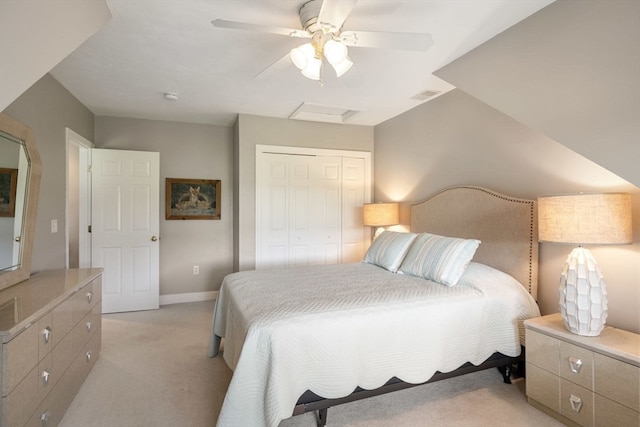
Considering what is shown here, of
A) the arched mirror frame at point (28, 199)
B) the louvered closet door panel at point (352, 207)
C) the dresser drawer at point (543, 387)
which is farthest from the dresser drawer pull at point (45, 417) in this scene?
the louvered closet door panel at point (352, 207)

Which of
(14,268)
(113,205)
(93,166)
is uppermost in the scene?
(93,166)

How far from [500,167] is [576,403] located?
170cm

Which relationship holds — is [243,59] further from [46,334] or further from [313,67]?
[46,334]

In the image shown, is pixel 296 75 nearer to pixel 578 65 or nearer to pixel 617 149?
pixel 578 65

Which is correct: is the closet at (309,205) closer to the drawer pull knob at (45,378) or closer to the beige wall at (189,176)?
the beige wall at (189,176)

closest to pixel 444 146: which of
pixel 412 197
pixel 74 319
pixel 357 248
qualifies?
pixel 412 197

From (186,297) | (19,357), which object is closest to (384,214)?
(186,297)

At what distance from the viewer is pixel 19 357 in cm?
148

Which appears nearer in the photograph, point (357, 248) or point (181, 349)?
point (181, 349)

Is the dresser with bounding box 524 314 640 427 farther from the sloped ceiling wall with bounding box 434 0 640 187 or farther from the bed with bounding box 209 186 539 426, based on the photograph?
the sloped ceiling wall with bounding box 434 0 640 187

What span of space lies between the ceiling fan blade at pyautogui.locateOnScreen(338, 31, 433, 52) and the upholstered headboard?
1.48m

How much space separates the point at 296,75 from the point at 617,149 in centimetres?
228

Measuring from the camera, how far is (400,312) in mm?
1950

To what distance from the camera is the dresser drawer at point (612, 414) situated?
1576 millimetres
